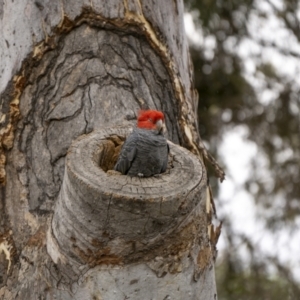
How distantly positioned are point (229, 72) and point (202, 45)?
32 cm

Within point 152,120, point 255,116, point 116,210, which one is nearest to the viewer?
point 116,210

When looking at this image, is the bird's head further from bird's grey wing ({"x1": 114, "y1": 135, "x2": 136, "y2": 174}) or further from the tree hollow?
the tree hollow

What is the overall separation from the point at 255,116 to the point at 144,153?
2.82m

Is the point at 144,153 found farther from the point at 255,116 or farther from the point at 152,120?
the point at 255,116

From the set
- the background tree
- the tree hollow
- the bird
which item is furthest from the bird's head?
the background tree

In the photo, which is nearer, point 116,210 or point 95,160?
point 116,210

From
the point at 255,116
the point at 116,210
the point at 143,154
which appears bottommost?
the point at 255,116

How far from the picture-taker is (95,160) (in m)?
2.14

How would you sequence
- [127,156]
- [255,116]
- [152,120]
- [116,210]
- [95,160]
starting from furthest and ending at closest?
[255,116] < [152,120] < [127,156] < [95,160] < [116,210]

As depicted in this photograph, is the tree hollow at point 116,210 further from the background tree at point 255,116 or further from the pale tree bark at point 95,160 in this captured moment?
the background tree at point 255,116

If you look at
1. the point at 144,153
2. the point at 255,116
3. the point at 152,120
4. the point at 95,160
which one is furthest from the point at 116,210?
the point at 255,116

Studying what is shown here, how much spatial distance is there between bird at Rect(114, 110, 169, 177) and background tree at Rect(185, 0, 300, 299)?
243 centimetres

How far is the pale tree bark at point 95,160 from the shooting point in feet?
6.59

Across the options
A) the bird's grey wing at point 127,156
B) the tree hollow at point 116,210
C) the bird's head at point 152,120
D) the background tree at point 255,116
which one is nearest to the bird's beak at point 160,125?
the bird's head at point 152,120
